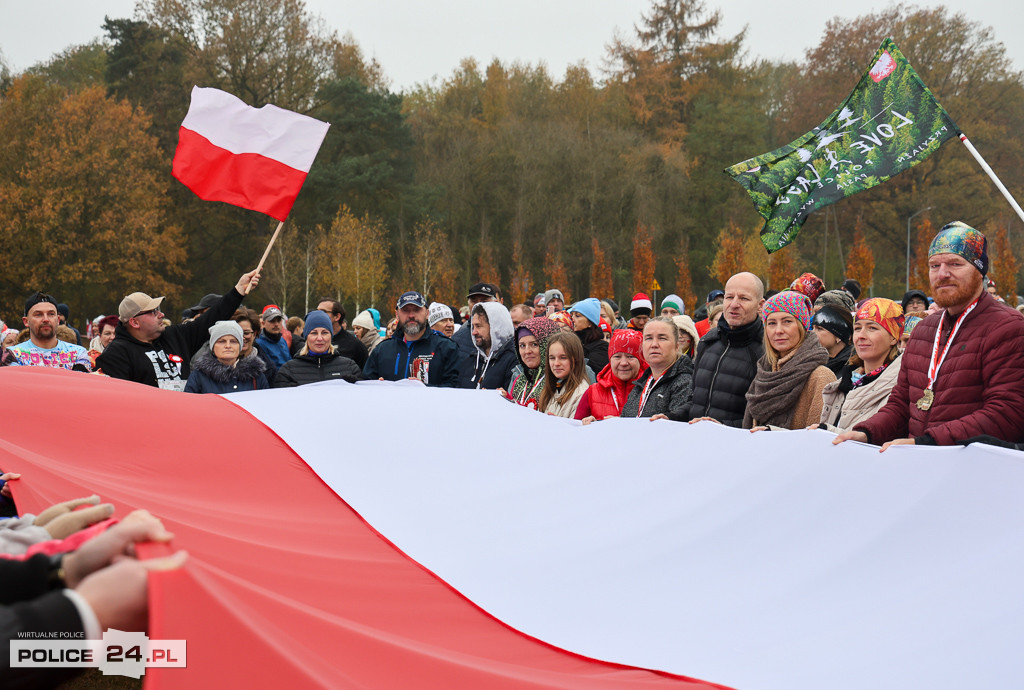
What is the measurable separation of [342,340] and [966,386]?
635 centimetres

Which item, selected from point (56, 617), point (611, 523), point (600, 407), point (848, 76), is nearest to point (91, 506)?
point (56, 617)

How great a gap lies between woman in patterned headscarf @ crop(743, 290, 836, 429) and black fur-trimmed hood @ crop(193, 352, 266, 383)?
146 inches

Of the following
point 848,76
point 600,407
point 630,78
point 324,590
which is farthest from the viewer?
point 630,78

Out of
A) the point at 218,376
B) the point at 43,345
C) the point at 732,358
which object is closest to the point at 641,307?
the point at 218,376

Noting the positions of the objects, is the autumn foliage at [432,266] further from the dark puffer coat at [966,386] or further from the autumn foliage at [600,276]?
the dark puffer coat at [966,386]

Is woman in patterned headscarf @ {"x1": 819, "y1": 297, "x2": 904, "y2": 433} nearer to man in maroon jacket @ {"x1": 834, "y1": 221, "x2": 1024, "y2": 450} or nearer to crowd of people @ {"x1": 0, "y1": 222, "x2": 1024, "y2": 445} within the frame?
crowd of people @ {"x1": 0, "y1": 222, "x2": 1024, "y2": 445}

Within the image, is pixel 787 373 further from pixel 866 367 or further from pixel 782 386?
pixel 866 367

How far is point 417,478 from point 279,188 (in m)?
3.38

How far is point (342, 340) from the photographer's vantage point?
29.1 feet

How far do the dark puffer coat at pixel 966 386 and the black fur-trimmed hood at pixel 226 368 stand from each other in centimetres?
439

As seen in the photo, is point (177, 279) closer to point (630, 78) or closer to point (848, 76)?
point (630, 78)

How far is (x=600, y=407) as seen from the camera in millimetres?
5551

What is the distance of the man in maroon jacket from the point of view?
336 cm

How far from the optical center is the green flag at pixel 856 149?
5.38 metres
